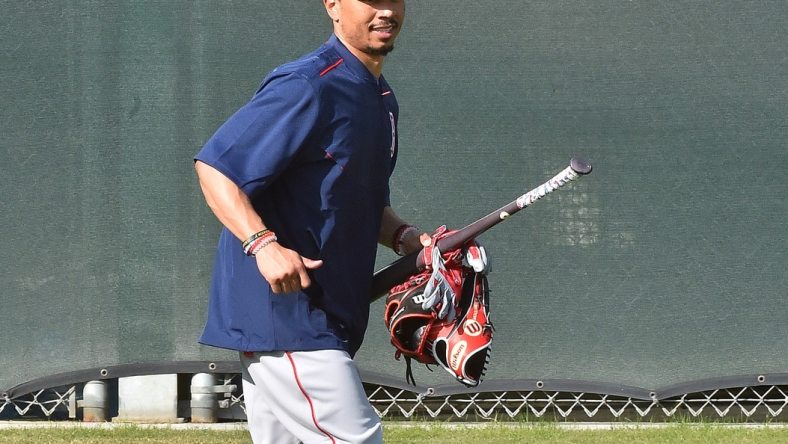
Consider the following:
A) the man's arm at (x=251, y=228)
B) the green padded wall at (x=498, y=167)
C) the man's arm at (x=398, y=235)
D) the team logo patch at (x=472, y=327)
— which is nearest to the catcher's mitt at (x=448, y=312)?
the team logo patch at (x=472, y=327)

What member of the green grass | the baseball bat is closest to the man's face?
the baseball bat

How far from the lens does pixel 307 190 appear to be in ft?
9.24

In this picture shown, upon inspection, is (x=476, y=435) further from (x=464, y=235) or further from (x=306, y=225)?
(x=306, y=225)

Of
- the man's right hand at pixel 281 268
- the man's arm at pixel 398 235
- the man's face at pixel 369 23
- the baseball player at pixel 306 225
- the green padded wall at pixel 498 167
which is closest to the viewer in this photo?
the man's right hand at pixel 281 268

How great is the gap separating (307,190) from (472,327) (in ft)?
2.05

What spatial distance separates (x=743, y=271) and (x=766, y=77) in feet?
2.77

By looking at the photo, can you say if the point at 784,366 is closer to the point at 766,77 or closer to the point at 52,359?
the point at 766,77

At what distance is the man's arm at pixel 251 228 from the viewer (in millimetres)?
2607

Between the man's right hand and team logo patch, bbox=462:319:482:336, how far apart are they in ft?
2.07

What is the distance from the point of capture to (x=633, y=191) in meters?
5.30

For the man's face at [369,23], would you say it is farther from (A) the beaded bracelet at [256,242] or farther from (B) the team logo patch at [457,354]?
(B) the team logo patch at [457,354]

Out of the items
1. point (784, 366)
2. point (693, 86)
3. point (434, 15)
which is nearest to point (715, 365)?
point (784, 366)

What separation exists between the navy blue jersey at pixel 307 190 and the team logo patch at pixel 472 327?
32 centimetres

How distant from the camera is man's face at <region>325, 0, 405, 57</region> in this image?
292 cm
